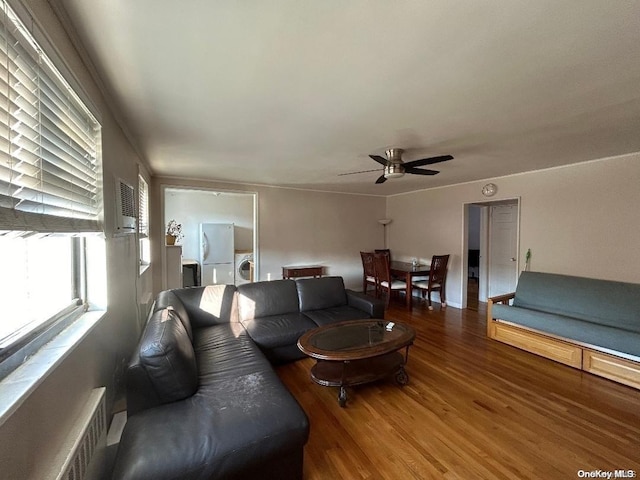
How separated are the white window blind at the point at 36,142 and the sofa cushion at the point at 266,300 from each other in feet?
6.28

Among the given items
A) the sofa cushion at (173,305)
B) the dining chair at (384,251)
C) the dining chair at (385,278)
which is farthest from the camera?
the dining chair at (384,251)

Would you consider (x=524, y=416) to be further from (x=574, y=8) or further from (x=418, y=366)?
(x=574, y=8)

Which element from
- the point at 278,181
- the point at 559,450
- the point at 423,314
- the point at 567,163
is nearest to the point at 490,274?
the point at 423,314

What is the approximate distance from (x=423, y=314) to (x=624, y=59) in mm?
3848

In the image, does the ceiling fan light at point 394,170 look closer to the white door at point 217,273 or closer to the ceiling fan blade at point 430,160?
the ceiling fan blade at point 430,160

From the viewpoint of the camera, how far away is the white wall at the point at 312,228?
529 cm

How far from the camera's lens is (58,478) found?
3.16 ft

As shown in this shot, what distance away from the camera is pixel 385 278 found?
5090mm

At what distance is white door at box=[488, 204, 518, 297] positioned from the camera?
489 cm

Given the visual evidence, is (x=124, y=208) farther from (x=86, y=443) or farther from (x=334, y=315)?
(x=334, y=315)

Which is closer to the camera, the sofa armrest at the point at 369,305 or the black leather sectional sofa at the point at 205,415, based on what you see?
the black leather sectional sofa at the point at 205,415

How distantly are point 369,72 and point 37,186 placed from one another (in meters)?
1.61

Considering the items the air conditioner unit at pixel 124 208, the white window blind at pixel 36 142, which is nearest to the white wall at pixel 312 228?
the air conditioner unit at pixel 124 208

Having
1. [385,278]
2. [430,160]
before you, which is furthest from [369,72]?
[385,278]
